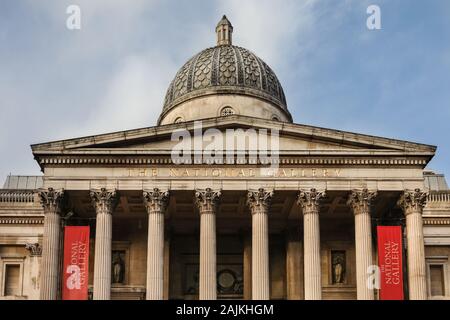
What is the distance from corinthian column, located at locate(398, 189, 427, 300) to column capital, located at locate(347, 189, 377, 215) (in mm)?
1900

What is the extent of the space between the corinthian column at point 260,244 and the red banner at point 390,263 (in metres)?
6.16

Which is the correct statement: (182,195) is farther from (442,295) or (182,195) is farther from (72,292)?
(442,295)

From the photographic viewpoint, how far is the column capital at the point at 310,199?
46.2 metres

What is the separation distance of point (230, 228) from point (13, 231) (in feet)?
48.9

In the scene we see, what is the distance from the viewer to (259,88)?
194 feet

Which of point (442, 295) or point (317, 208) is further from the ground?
point (317, 208)

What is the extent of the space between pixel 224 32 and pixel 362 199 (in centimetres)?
2257

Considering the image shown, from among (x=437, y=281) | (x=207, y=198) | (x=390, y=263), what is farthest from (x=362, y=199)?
(x=437, y=281)

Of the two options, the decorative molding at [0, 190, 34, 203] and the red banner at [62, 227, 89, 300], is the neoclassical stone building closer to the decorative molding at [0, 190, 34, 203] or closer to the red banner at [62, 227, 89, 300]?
the red banner at [62, 227, 89, 300]

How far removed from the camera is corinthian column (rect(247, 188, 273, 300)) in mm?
45000

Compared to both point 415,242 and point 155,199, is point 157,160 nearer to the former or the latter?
point 155,199

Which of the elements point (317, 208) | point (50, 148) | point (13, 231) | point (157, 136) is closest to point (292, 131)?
point (317, 208)
